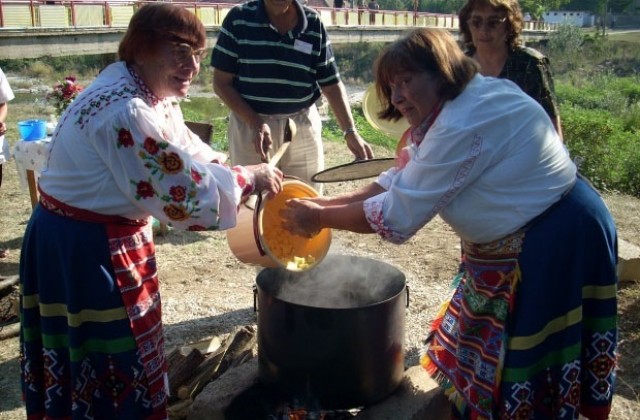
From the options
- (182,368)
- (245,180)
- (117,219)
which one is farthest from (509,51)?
(182,368)

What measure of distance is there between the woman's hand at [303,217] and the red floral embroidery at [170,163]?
539 millimetres

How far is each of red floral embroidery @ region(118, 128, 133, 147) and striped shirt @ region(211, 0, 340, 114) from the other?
1777mm

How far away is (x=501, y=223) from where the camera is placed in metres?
2.14

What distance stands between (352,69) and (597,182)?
3317 centimetres

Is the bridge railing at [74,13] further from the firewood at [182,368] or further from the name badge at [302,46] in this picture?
the firewood at [182,368]

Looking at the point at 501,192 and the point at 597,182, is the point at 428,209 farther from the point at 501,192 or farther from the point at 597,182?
the point at 597,182

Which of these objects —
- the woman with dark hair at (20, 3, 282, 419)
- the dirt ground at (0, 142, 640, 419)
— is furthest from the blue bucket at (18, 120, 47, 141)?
the woman with dark hair at (20, 3, 282, 419)

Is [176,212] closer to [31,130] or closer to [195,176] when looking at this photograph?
[195,176]

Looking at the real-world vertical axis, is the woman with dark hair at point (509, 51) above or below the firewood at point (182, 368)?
above

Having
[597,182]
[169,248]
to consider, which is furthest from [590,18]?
[169,248]

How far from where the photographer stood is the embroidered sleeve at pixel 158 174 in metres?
2.01

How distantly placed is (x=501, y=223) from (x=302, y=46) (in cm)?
201

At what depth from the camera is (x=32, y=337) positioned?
8.00 ft

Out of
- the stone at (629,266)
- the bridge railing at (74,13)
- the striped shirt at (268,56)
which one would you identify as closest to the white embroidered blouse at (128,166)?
the striped shirt at (268,56)
